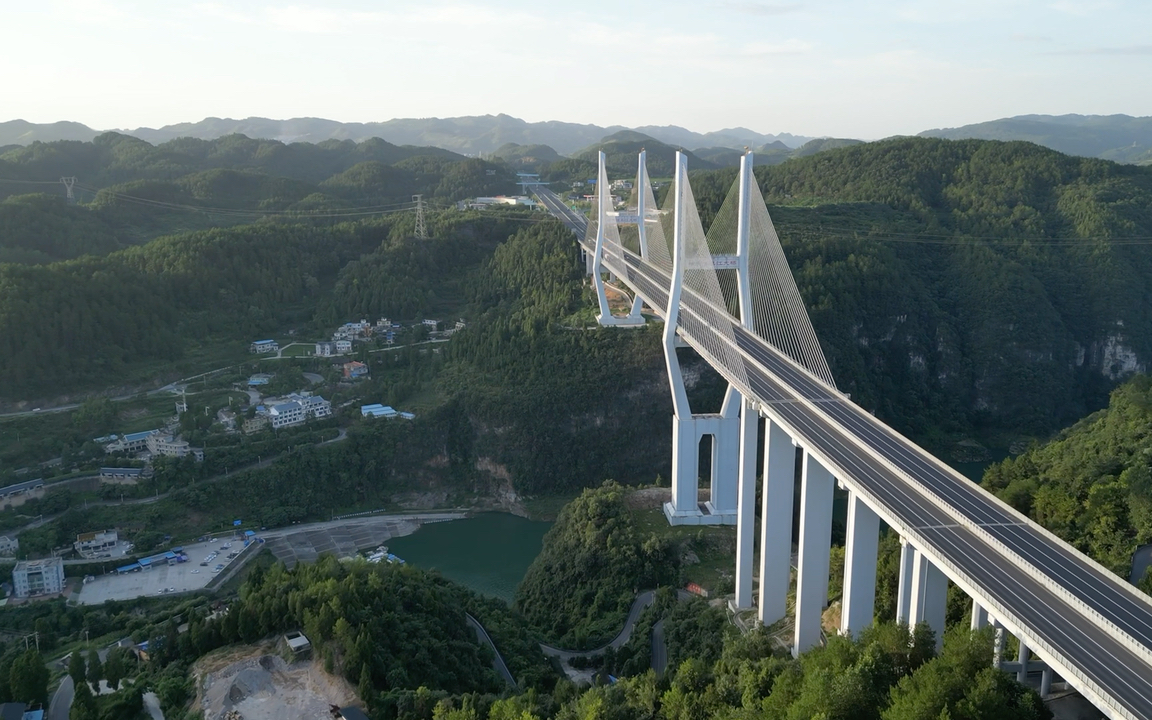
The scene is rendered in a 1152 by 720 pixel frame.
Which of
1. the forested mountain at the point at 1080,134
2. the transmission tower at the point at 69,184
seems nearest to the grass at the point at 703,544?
the transmission tower at the point at 69,184

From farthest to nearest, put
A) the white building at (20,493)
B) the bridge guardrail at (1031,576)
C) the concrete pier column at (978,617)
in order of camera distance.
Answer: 1. the white building at (20,493)
2. the concrete pier column at (978,617)
3. the bridge guardrail at (1031,576)

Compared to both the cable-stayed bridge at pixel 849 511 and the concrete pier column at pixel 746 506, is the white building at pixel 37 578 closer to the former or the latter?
the cable-stayed bridge at pixel 849 511

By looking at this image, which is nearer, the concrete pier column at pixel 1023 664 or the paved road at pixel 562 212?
the concrete pier column at pixel 1023 664

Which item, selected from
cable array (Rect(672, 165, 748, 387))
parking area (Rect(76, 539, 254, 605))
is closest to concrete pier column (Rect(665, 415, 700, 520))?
cable array (Rect(672, 165, 748, 387))

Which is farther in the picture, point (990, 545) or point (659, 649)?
point (659, 649)

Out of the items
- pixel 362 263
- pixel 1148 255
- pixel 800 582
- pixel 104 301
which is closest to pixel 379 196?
pixel 362 263

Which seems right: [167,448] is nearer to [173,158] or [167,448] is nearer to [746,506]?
[746,506]

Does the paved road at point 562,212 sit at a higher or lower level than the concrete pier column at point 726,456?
higher

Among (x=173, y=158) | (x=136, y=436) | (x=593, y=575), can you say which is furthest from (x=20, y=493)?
(x=173, y=158)
